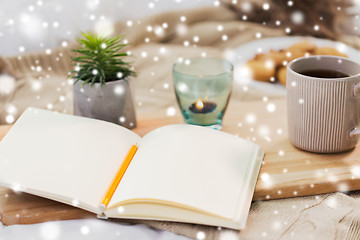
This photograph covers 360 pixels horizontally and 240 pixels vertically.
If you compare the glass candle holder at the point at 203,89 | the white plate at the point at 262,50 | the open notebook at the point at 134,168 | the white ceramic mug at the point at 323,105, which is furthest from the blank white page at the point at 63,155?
the white plate at the point at 262,50

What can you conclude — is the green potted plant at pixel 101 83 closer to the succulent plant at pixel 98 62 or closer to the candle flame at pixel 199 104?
the succulent plant at pixel 98 62

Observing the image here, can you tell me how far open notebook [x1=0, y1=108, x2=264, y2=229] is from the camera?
24.2 inches

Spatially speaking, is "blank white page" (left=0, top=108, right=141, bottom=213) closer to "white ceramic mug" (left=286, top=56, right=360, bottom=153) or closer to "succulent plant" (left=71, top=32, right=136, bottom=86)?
"succulent plant" (left=71, top=32, right=136, bottom=86)

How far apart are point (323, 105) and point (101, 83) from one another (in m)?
0.39

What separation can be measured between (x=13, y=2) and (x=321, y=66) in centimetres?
88

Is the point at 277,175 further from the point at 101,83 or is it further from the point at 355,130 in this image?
the point at 101,83

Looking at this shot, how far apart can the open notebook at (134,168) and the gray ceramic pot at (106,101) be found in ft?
0.24

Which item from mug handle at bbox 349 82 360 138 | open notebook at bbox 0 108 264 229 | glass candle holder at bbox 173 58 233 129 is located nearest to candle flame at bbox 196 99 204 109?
glass candle holder at bbox 173 58 233 129

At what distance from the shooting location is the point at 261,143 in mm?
824

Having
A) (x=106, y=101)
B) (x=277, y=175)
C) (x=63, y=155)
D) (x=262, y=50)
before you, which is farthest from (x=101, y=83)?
(x=262, y=50)

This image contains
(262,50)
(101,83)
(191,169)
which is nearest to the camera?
(191,169)

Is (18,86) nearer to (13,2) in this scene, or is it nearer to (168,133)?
(13,2)

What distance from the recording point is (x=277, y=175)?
72 centimetres

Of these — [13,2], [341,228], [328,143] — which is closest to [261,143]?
[328,143]
